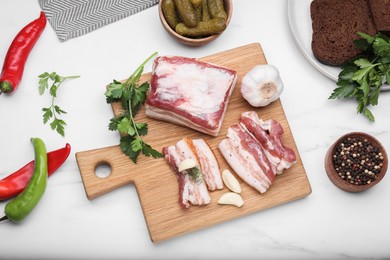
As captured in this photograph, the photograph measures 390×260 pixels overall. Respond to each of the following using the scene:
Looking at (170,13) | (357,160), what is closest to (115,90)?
(170,13)

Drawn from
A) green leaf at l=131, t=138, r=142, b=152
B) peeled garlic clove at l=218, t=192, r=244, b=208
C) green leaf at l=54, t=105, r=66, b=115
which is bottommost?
peeled garlic clove at l=218, t=192, r=244, b=208

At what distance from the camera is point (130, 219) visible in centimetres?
323

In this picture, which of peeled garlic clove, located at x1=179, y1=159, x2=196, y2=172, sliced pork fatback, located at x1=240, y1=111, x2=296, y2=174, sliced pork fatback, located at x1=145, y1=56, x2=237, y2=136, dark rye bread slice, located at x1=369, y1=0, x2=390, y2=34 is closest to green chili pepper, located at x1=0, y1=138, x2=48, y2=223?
sliced pork fatback, located at x1=145, y1=56, x2=237, y2=136

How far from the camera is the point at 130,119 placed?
3178 millimetres

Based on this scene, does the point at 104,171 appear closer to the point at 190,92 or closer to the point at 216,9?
the point at 190,92

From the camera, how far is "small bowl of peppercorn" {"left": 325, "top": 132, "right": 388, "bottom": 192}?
126 inches

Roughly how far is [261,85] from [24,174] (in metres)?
1.32

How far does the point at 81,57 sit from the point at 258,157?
113cm

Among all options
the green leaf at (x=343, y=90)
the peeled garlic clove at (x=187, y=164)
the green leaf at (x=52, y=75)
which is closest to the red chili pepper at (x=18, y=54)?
the green leaf at (x=52, y=75)

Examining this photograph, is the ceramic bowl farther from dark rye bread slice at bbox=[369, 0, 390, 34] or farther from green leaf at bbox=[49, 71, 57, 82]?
dark rye bread slice at bbox=[369, 0, 390, 34]

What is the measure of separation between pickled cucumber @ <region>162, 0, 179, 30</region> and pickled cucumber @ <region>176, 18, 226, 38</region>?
0.04 meters

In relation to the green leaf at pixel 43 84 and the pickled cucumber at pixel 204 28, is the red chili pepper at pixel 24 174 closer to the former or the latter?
the green leaf at pixel 43 84

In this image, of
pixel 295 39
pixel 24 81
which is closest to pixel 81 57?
pixel 24 81

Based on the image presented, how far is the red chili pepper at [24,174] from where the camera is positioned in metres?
3.16
